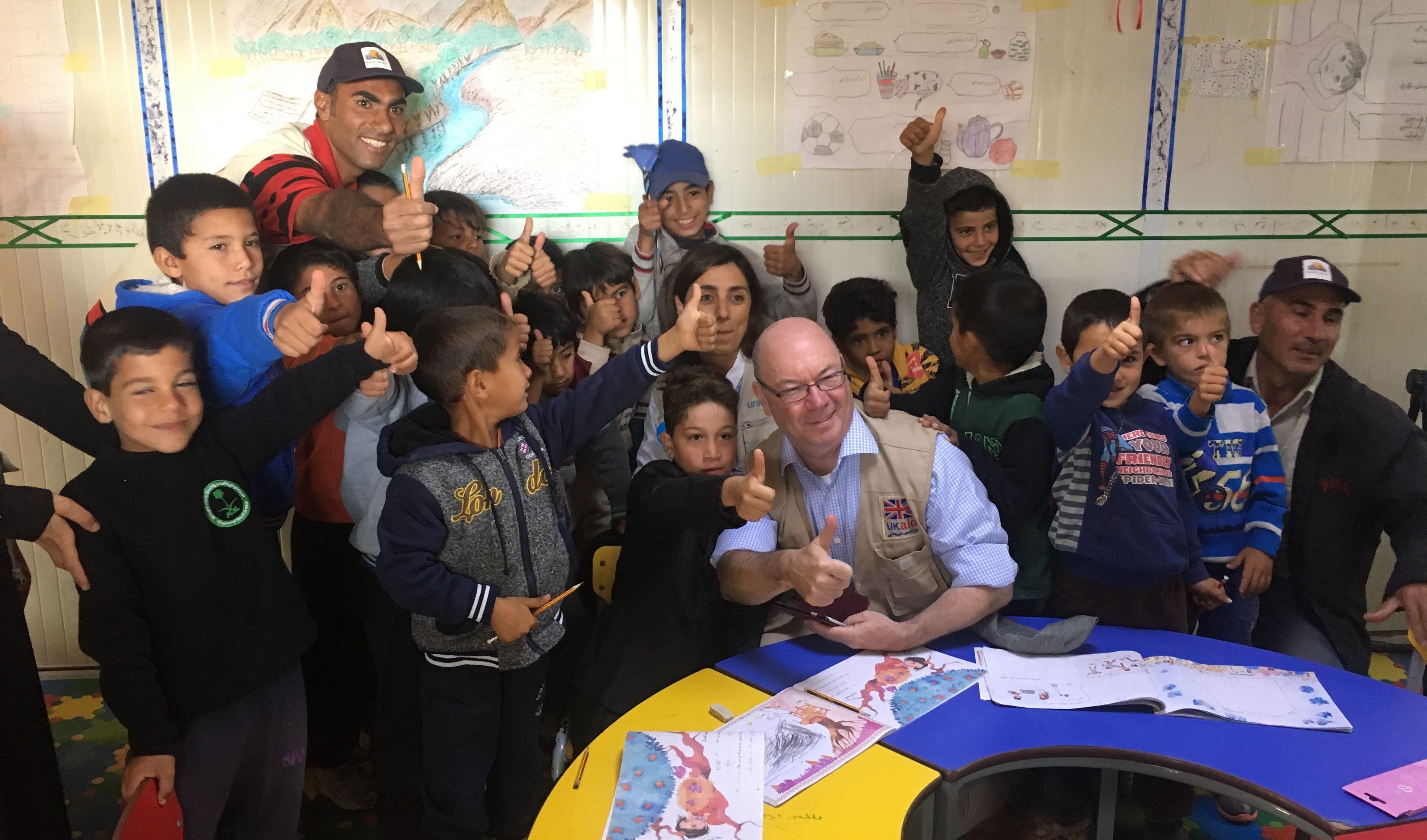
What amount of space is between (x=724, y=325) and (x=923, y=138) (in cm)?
133

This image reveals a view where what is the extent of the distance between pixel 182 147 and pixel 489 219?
1.21 metres

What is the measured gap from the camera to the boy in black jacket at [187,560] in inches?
73.2

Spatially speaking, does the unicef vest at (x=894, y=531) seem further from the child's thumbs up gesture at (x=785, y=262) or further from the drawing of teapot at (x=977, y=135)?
the drawing of teapot at (x=977, y=135)

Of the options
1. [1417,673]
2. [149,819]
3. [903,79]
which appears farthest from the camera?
[903,79]

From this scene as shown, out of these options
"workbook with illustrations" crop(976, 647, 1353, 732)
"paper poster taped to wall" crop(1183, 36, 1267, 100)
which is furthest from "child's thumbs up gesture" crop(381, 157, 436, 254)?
"paper poster taped to wall" crop(1183, 36, 1267, 100)

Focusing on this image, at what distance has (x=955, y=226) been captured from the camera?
351 cm

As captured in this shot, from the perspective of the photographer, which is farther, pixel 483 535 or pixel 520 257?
pixel 520 257

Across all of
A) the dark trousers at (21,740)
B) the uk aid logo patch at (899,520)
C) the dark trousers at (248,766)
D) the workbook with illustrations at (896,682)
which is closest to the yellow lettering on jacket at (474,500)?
the dark trousers at (248,766)

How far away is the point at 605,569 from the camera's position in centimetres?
273

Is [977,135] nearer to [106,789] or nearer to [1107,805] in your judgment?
[1107,805]

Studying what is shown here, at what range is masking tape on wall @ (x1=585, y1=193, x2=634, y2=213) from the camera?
374 centimetres

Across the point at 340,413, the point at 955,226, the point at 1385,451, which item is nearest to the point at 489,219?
the point at 340,413

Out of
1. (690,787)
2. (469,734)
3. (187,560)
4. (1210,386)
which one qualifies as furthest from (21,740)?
(1210,386)

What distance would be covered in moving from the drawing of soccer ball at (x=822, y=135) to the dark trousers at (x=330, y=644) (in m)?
2.35
